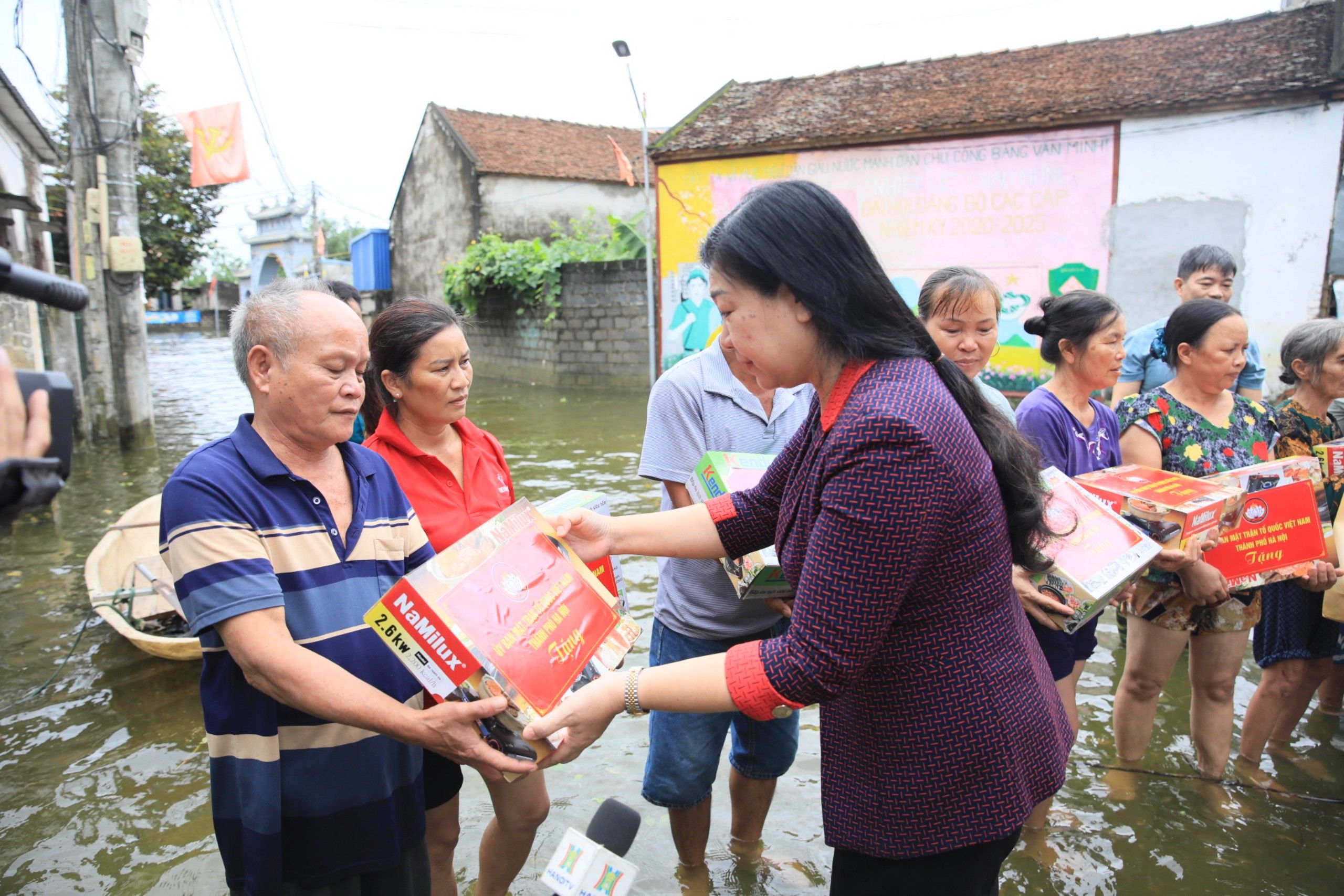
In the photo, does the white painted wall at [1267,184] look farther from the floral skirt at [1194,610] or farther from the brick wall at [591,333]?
the floral skirt at [1194,610]

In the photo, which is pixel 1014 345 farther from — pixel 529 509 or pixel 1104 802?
pixel 529 509

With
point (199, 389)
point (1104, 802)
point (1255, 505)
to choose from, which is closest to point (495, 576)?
point (1255, 505)

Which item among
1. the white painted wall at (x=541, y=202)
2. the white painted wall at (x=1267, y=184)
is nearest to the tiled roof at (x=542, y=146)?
the white painted wall at (x=541, y=202)

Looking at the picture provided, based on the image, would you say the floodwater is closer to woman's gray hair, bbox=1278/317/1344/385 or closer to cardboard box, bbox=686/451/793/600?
cardboard box, bbox=686/451/793/600

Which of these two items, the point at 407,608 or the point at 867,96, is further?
the point at 867,96

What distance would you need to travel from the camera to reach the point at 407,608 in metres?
1.70

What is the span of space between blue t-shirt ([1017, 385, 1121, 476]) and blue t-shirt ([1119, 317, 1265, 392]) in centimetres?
151

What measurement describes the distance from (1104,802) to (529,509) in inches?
119

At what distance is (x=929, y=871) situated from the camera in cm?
175

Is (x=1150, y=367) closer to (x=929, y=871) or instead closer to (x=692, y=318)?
(x=929, y=871)

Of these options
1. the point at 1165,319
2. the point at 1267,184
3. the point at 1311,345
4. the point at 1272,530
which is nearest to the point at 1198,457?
the point at 1272,530

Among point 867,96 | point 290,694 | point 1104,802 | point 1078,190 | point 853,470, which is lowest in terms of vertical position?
point 1104,802

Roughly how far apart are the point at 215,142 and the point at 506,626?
18071mm

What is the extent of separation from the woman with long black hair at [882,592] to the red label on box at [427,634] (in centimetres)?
20
